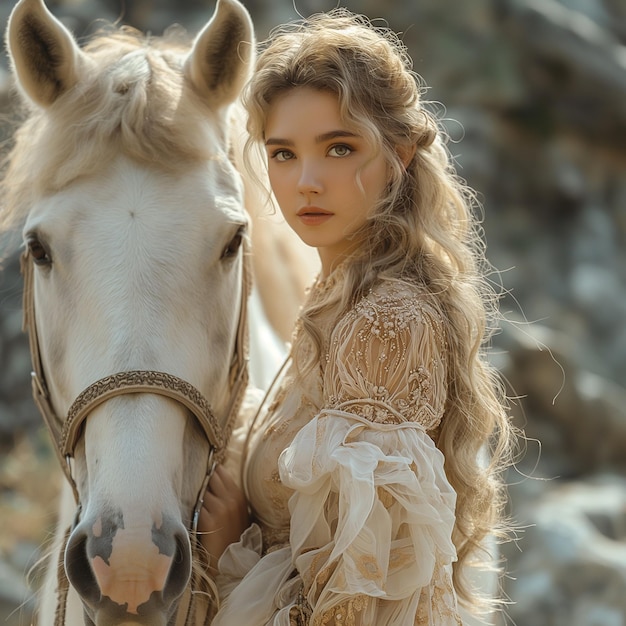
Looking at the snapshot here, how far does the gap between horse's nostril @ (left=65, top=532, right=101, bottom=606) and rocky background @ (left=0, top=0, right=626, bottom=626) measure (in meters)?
4.83

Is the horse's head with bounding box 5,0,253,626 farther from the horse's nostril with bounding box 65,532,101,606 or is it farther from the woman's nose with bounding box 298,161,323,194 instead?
the woman's nose with bounding box 298,161,323,194

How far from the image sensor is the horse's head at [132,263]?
1.24m

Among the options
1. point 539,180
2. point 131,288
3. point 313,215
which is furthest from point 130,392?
point 539,180

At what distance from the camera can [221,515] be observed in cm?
149

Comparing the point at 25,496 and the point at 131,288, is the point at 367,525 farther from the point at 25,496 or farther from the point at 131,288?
the point at 25,496

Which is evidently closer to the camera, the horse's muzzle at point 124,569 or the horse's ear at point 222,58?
the horse's muzzle at point 124,569

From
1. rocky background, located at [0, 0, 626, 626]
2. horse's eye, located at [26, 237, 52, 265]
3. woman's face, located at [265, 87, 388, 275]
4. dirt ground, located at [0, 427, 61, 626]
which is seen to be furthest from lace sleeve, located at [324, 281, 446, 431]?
rocky background, located at [0, 0, 626, 626]

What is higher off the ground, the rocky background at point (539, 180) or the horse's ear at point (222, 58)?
the horse's ear at point (222, 58)

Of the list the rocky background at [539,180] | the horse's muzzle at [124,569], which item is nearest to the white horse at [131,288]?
the horse's muzzle at [124,569]

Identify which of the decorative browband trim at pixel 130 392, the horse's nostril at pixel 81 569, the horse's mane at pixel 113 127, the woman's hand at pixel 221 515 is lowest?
the woman's hand at pixel 221 515

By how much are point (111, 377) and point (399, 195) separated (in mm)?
559

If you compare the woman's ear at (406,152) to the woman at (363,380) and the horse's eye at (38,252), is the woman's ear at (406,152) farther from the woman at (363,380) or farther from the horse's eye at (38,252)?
the horse's eye at (38,252)

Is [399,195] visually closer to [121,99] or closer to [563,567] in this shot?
[121,99]

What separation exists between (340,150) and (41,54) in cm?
66
